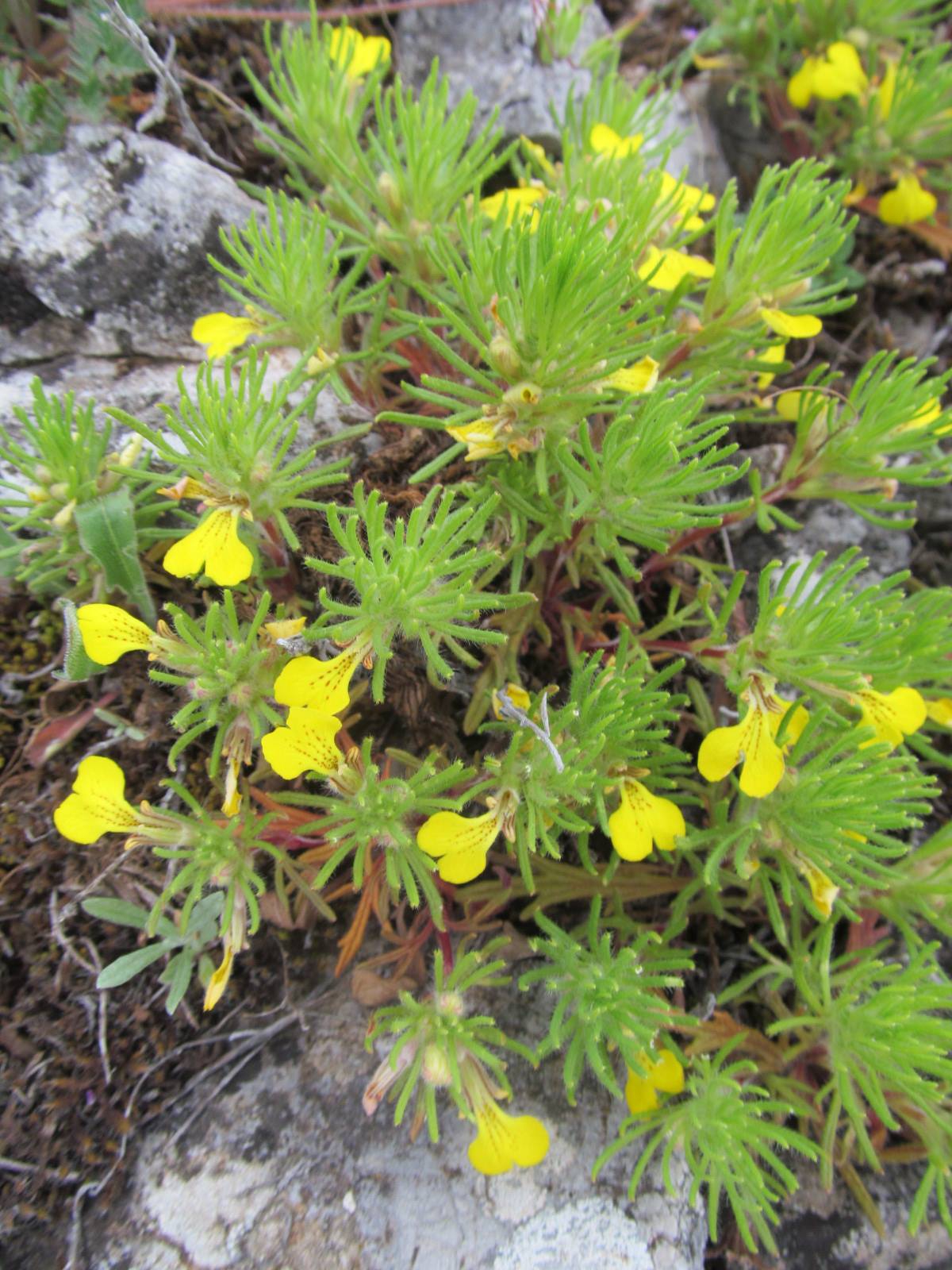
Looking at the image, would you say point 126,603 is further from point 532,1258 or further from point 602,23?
point 602,23

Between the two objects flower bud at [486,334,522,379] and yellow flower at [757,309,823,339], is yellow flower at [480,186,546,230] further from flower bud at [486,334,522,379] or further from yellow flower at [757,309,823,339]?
yellow flower at [757,309,823,339]

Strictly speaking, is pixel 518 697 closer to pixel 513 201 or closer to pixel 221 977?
pixel 221 977

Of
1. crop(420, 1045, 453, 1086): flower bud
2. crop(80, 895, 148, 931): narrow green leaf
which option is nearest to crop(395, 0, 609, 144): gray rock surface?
crop(80, 895, 148, 931): narrow green leaf

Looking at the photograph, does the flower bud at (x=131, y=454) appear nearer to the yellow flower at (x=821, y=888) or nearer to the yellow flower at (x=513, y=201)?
the yellow flower at (x=513, y=201)

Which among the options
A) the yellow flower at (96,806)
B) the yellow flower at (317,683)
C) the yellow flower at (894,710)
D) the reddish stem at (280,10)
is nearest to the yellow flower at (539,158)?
the reddish stem at (280,10)

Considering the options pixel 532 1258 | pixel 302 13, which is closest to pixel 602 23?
pixel 302 13
